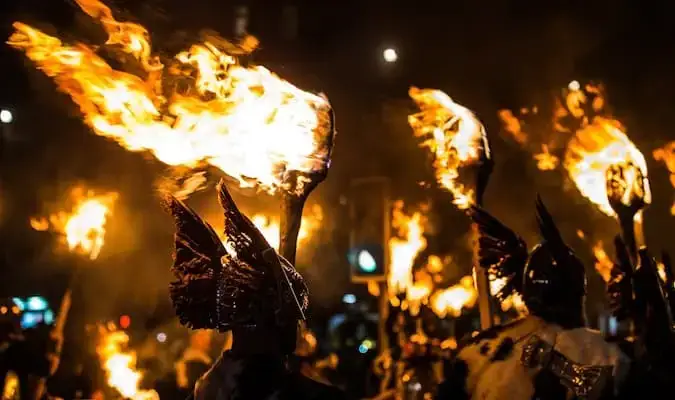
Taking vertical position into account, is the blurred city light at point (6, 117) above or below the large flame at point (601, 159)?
above

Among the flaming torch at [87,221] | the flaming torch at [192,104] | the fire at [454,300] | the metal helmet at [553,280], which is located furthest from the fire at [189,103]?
the fire at [454,300]

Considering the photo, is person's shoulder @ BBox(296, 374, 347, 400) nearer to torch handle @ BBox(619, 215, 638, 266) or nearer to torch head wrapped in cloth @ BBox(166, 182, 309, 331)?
torch head wrapped in cloth @ BBox(166, 182, 309, 331)

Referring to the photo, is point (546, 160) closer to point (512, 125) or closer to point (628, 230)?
point (512, 125)

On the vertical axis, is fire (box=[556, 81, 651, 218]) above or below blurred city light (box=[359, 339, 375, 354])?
above

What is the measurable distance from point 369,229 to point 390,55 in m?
2.93

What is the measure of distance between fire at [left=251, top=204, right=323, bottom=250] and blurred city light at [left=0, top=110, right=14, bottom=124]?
4.48 metres

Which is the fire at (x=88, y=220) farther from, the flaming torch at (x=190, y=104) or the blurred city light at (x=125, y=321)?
the flaming torch at (x=190, y=104)

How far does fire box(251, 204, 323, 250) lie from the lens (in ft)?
25.4

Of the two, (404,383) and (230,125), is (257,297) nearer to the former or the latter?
(230,125)

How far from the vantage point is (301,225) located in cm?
677

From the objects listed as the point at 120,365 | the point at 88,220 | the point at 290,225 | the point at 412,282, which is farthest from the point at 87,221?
the point at 290,225

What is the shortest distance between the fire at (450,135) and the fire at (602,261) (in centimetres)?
410

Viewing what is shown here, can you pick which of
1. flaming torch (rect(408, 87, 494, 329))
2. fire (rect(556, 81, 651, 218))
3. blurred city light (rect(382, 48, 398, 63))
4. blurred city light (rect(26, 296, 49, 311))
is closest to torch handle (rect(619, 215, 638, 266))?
fire (rect(556, 81, 651, 218))

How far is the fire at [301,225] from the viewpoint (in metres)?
7.75
